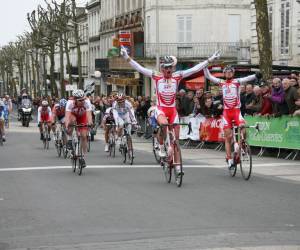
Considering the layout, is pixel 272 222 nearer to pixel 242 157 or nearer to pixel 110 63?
pixel 242 157

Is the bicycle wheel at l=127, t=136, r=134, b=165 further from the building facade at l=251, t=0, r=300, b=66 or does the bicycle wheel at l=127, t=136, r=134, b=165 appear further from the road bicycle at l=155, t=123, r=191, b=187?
the building facade at l=251, t=0, r=300, b=66

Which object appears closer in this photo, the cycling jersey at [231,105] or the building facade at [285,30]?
the cycling jersey at [231,105]

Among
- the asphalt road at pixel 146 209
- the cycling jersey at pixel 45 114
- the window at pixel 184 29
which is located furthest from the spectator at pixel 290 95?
the window at pixel 184 29

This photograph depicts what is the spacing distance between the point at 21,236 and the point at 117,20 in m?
60.0

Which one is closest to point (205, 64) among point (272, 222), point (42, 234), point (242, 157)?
point (242, 157)

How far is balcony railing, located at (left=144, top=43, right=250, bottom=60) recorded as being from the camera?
170 feet

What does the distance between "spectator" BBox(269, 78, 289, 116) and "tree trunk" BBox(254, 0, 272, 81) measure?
199 inches

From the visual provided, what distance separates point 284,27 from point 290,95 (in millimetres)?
18689

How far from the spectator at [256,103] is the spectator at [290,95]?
5.44 ft

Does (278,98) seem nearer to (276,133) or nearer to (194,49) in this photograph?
(276,133)

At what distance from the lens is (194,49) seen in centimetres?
5272

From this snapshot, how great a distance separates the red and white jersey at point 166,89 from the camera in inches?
521

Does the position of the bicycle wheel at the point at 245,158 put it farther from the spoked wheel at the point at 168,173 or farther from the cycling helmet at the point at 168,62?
the cycling helmet at the point at 168,62

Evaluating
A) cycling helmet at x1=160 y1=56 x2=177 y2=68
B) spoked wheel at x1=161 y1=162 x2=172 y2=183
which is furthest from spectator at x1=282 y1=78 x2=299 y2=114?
spoked wheel at x1=161 y1=162 x2=172 y2=183
